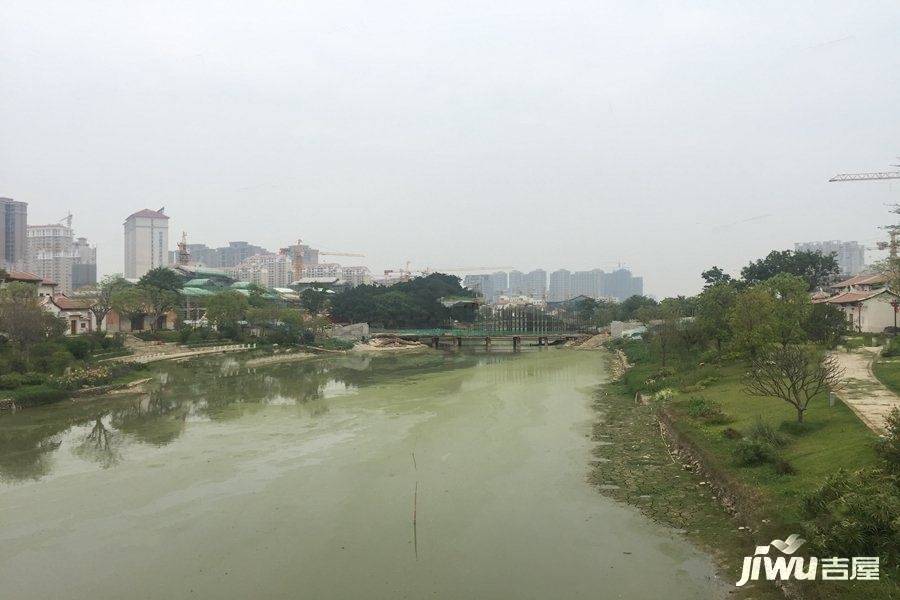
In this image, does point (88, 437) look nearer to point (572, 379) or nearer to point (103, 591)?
point (103, 591)

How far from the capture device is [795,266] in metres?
46.5

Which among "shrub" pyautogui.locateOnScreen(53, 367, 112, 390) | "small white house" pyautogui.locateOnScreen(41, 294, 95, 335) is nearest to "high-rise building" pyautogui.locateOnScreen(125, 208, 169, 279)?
"small white house" pyautogui.locateOnScreen(41, 294, 95, 335)

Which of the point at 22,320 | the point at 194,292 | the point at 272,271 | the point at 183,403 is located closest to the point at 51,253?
the point at 272,271

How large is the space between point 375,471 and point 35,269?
345ft

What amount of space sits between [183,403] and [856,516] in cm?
2124

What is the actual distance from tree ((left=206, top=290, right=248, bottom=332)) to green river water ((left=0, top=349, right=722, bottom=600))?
24.5 metres

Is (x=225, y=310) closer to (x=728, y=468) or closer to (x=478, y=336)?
(x=478, y=336)

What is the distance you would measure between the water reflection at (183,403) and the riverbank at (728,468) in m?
10.8

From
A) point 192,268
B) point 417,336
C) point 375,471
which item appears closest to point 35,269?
point 192,268

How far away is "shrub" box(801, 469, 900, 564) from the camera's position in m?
6.07

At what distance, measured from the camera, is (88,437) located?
1688 cm

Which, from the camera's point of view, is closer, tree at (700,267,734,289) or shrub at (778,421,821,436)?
shrub at (778,421,821,436)

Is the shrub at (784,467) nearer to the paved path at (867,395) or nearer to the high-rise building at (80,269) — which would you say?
the paved path at (867,395)

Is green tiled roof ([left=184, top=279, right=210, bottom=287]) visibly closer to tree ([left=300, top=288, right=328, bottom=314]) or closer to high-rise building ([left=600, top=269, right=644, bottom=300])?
tree ([left=300, top=288, right=328, bottom=314])
